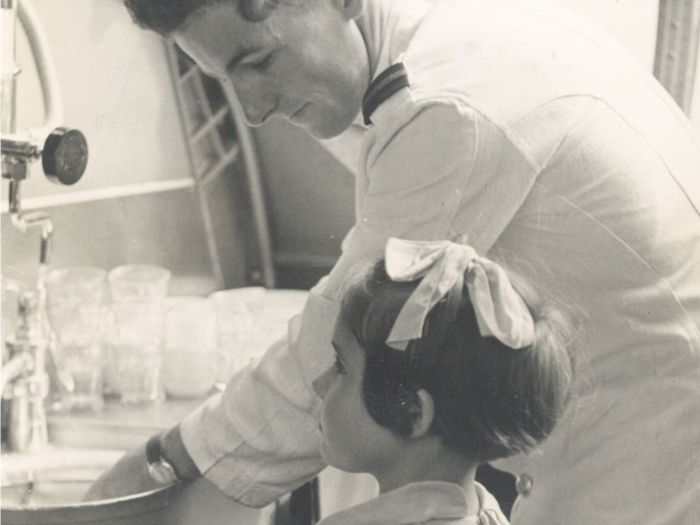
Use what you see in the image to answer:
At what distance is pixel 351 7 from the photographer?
114 cm

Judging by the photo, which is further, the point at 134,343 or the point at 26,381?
the point at 134,343

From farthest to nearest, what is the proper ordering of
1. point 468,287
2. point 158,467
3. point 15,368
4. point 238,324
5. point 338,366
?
point 238,324 → point 15,368 → point 158,467 → point 338,366 → point 468,287

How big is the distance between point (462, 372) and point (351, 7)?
1.55 feet

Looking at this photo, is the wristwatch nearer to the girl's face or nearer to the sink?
the sink

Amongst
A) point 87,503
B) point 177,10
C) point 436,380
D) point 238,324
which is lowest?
point 238,324

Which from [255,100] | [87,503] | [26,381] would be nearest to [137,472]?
[87,503]

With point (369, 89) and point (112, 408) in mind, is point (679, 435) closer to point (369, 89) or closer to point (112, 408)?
point (369, 89)

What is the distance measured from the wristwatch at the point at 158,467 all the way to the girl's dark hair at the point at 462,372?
0.31m

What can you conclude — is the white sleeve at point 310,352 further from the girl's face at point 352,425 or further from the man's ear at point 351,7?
the man's ear at point 351,7

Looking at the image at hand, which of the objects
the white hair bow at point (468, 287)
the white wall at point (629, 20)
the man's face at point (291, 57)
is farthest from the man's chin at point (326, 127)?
the white wall at point (629, 20)

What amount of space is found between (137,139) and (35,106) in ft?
0.68

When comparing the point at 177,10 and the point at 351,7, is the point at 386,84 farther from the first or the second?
the point at 177,10

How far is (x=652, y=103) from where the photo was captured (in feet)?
3.75

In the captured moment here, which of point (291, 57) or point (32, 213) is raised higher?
point (291, 57)
